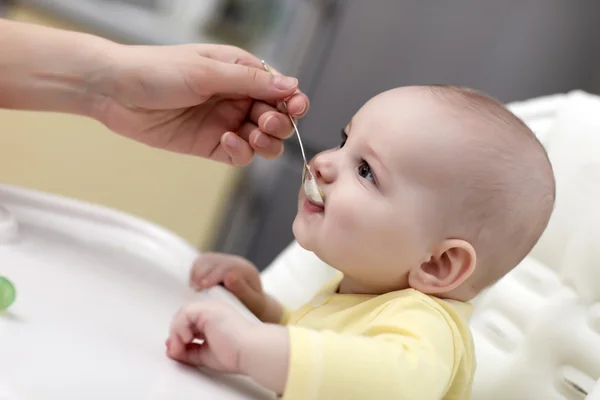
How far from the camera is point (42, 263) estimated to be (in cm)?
71

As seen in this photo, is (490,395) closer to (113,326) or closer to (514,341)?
(514,341)

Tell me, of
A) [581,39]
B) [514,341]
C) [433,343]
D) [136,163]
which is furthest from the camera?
[136,163]

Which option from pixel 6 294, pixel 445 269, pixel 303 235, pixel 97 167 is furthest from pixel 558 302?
pixel 97 167

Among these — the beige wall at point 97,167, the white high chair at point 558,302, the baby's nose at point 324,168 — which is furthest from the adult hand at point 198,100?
the beige wall at point 97,167

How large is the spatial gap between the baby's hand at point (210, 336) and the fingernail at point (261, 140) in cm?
27

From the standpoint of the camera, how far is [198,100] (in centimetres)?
81

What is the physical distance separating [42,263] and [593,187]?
2.06 ft

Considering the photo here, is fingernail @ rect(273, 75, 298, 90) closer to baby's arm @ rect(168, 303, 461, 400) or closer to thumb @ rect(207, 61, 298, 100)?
thumb @ rect(207, 61, 298, 100)

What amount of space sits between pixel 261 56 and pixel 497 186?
1376 millimetres

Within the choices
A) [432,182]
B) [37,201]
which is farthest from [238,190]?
[432,182]

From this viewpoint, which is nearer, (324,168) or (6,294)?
(6,294)

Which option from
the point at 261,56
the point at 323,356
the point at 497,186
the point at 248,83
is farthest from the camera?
the point at 261,56

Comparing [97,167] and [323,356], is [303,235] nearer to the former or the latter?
[323,356]

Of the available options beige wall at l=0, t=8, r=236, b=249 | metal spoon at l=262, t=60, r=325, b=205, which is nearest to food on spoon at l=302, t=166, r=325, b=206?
metal spoon at l=262, t=60, r=325, b=205
